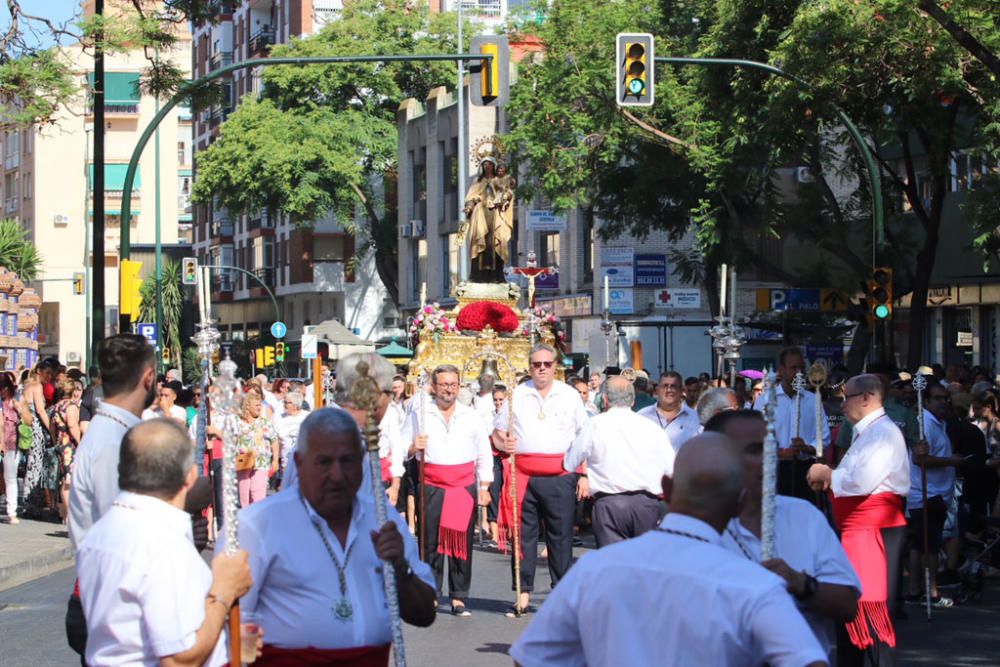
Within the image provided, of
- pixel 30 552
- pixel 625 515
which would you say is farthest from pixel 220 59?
pixel 625 515

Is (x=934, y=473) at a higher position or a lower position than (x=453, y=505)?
higher

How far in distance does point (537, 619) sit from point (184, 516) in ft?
4.22

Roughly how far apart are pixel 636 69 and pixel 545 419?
29.0ft

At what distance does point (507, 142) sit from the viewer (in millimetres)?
39125

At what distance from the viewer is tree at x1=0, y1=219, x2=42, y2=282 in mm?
39531

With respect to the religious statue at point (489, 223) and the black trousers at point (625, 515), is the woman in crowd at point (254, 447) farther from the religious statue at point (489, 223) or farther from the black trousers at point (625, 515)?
the religious statue at point (489, 223)

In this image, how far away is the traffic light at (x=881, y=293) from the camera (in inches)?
898


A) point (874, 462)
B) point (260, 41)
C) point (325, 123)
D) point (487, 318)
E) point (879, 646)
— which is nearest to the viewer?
point (879, 646)

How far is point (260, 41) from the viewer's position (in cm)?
8044

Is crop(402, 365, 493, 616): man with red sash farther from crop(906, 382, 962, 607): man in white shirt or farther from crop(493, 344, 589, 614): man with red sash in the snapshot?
crop(906, 382, 962, 607): man in white shirt

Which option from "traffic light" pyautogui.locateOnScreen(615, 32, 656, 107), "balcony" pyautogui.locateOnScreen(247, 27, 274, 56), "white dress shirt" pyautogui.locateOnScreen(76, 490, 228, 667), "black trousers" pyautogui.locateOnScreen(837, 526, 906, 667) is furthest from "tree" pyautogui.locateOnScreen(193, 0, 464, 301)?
"white dress shirt" pyautogui.locateOnScreen(76, 490, 228, 667)

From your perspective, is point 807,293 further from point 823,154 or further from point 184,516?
point 184,516

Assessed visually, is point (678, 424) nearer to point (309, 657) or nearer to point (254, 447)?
point (254, 447)

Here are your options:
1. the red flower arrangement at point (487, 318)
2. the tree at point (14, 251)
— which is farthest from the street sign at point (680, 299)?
the tree at point (14, 251)
